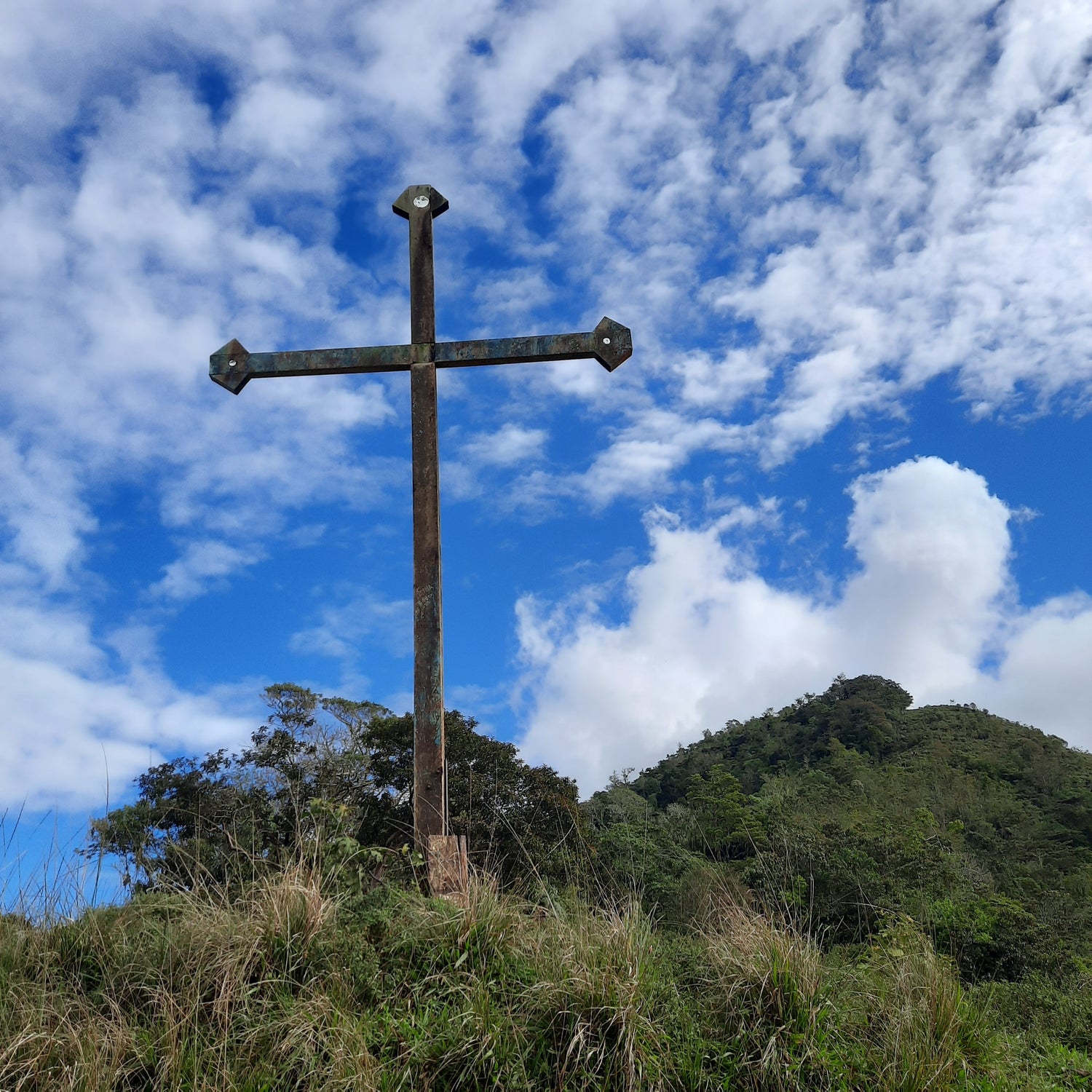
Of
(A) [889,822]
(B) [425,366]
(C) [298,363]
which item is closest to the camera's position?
(B) [425,366]

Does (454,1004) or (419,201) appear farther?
(419,201)

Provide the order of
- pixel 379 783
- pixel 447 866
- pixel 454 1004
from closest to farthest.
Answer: pixel 454 1004 < pixel 447 866 < pixel 379 783

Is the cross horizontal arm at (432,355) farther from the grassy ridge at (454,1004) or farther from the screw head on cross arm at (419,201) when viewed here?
the grassy ridge at (454,1004)

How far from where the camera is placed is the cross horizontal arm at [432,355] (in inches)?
278

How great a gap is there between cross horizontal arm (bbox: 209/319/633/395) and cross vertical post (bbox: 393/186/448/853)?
0.15 metres

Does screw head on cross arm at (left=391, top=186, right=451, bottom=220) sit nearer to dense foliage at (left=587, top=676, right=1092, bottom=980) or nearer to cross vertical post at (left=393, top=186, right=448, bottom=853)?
cross vertical post at (left=393, top=186, right=448, bottom=853)

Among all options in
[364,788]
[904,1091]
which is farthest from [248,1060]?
[364,788]

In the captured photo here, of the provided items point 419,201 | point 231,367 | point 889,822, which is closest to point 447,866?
point 231,367

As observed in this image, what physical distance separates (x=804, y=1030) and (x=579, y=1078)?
110 cm

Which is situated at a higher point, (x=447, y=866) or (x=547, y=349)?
(x=547, y=349)

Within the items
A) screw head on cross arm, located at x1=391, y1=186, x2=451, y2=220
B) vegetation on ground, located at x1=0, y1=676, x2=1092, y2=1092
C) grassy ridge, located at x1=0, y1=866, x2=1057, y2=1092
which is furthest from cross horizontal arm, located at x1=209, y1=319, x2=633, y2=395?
grassy ridge, located at x1=0, y1=866, x2=1057, y2=1092

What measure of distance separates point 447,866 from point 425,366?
3775 mm

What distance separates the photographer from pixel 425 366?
6977 millimetres

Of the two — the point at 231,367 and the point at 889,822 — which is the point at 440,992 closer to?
the point at 231,367
